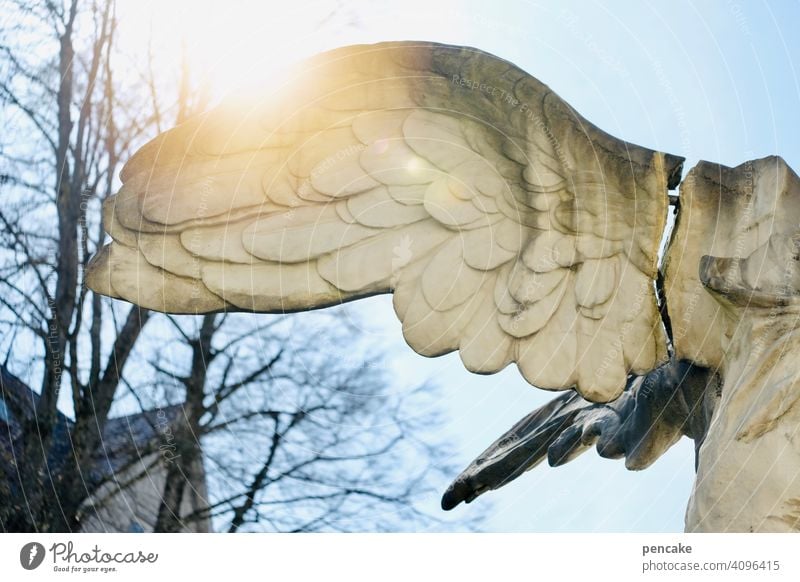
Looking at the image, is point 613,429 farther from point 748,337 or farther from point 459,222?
point 459,222

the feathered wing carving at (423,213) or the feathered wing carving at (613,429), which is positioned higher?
the feathered wing carving at (423,213)

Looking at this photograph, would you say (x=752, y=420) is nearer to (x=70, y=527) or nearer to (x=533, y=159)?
(x=533, y=159)

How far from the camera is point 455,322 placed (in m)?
3.94

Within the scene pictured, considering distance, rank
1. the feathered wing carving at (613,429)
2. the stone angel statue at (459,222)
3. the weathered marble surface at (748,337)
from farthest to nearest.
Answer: the feathered wing carving at (613,429)
the stone angel statue at (459,222)
the weathered marble surface at (748,337)

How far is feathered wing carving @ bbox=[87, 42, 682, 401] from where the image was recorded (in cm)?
394

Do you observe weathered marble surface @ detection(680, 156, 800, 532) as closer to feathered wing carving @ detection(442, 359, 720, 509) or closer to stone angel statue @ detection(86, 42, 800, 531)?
stone angel statue @ detection(86, 42, 800, 531)

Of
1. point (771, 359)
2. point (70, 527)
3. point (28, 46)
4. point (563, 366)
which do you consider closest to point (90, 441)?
point (70, 527)

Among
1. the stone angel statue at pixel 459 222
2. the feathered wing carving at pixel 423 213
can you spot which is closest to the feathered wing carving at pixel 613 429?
the stone angel statue at pixel 459 222

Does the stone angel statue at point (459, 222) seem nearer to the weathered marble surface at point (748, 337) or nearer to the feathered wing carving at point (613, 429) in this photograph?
the weathered marble surface at point (748, 337)

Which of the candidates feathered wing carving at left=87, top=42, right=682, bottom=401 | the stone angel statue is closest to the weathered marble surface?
the stone angel statue

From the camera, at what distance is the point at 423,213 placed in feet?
13.2

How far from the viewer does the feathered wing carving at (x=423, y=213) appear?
12.9ft

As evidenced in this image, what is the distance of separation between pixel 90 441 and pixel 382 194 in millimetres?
2917

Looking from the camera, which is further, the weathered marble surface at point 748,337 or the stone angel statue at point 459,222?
A: the stone angel statue at point 459,222
